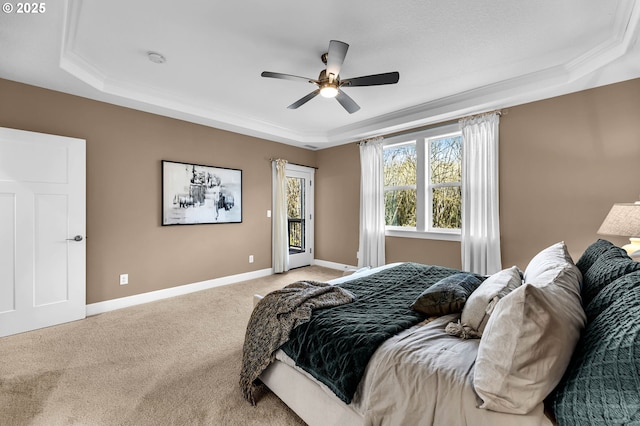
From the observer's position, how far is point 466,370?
1.14 m

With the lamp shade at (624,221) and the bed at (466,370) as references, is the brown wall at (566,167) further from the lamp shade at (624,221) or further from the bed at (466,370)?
the bed at (466,370)

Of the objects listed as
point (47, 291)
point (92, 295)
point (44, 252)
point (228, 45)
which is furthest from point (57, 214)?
point (228, 45)

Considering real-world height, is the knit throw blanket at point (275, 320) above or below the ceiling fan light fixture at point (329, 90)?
below

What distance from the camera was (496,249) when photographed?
3.68 metres

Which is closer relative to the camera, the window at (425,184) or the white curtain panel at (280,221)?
the window at (425,184)

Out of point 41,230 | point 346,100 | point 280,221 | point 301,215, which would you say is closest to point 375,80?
point 346,100

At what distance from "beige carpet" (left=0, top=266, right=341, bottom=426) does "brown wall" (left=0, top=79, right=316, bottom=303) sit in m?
0.70

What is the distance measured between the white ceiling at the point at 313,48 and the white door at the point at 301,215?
2183 mm

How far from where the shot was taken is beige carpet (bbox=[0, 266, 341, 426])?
1.75 m

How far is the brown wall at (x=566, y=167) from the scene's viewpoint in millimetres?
2986

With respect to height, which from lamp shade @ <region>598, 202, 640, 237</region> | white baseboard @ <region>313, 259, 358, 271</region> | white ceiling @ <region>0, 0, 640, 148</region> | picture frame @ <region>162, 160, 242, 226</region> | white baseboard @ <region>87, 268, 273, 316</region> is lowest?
white baseboard @ <region>87, 268, 273, 316</region>

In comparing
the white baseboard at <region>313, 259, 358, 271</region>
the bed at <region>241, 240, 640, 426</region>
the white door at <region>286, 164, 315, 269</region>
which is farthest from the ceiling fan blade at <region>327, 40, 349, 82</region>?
the white baseboard at <region>313, 259, 358, 271</region>

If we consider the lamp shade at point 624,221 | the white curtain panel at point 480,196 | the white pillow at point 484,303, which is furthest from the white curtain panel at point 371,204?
the white pillow at point 484,303

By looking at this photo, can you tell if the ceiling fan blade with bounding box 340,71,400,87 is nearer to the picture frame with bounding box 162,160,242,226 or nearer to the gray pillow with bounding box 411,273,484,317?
the gray pillow with bounding box 411,273,484,317
